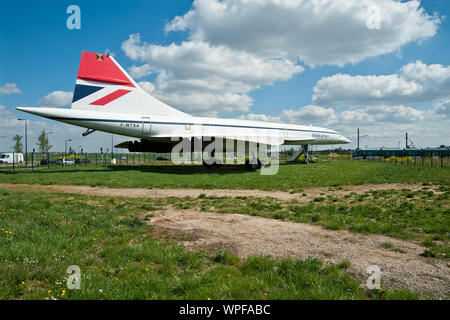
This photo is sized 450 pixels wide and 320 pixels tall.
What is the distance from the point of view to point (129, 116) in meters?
18.9

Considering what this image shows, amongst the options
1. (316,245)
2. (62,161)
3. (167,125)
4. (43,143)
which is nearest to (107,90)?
(167,125)

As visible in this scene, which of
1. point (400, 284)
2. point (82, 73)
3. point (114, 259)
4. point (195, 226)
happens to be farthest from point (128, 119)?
point (400, 284)

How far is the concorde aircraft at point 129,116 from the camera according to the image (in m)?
17.7

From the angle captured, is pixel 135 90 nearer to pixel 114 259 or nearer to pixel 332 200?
pixel 332 200

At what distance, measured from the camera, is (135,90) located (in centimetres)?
1967

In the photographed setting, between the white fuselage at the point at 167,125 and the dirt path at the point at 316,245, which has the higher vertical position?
the white fuselage at the point at 167,125

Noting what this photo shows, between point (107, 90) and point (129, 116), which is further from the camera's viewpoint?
point (129, 116)

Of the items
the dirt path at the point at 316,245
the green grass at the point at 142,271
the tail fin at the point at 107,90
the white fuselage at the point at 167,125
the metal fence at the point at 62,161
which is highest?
the tail fin at the point at 107,90

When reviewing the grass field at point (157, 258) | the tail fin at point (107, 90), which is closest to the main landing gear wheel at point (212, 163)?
the tail fin at point (107, 90)

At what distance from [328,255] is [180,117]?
1844cm

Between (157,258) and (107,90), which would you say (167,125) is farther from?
(157,258)

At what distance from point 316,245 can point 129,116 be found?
16988 mm

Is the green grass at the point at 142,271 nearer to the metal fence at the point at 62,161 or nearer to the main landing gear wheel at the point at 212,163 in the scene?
the main landing gear wheel at the point at 212,163

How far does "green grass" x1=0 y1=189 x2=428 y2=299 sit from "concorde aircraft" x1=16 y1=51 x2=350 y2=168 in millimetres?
13402
